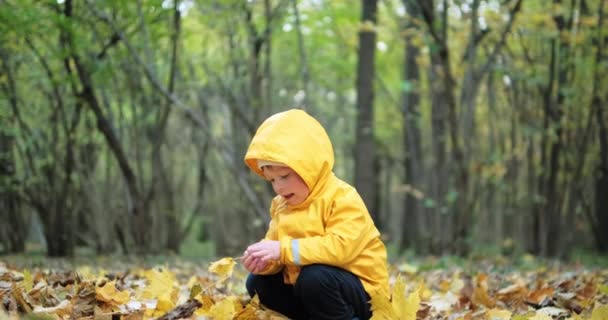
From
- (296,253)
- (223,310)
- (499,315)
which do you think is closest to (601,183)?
(499,315)

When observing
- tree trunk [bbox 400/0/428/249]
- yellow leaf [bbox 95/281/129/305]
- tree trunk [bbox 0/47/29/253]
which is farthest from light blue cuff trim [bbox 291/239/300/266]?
tree trunk [bbox 400/0/428/249]

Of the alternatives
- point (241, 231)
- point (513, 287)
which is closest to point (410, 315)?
point (513, 287)

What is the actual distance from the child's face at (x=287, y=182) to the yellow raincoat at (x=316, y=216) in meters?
0.04

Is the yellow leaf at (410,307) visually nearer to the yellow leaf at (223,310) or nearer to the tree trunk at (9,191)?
the yellow leaf at (223,310)

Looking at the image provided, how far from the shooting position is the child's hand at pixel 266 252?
265 centimetres

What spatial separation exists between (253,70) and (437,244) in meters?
4.45

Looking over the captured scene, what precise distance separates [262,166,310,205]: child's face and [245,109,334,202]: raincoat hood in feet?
0.13

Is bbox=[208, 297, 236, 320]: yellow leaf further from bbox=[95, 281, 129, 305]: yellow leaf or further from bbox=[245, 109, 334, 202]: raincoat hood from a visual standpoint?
bbox=[245, 109, 334, 202]: raincoat hood

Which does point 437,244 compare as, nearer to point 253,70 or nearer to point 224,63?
point 253,70

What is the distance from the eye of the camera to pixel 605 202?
525 inches

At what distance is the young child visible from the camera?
8.63 feet

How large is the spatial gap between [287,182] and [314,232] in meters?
0.24

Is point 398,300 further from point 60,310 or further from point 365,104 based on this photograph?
point 365,104

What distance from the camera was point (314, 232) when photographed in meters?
2.70
